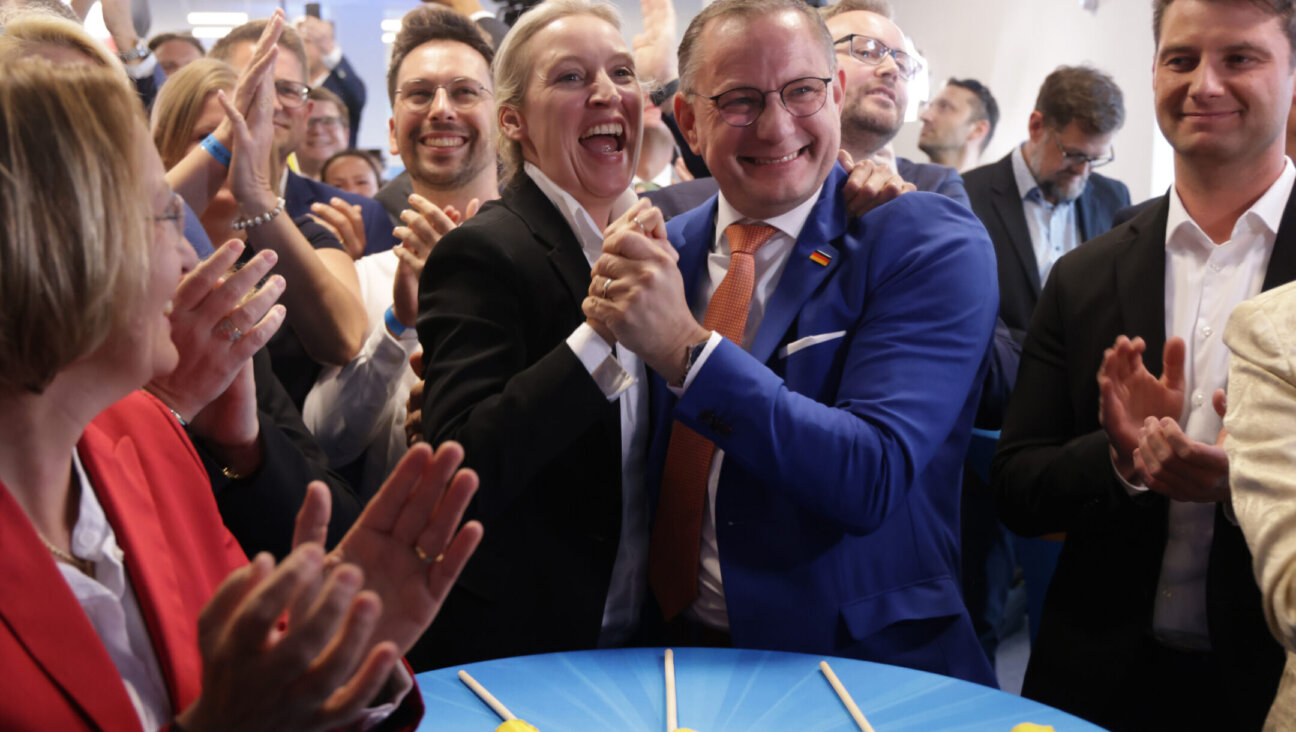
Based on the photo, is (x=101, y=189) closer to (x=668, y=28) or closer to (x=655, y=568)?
(x=655, y=568)

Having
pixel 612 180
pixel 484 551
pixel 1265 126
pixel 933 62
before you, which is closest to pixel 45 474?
pixel 484 551

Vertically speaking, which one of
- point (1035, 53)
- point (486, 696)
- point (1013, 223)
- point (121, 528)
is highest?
point (1035, 53)

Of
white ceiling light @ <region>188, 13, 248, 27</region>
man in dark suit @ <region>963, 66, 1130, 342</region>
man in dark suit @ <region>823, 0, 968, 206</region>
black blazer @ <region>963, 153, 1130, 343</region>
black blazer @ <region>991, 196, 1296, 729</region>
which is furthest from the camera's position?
white ceiling light @ <region>188, 13, 248, 27</region>

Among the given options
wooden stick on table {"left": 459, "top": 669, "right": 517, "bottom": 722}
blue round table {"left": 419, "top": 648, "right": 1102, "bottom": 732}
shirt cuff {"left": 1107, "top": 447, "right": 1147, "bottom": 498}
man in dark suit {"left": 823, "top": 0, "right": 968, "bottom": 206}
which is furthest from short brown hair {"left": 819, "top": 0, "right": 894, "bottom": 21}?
wooden stick on table {"left": 459, "top": 669, "right": 517, "bottom": 722}

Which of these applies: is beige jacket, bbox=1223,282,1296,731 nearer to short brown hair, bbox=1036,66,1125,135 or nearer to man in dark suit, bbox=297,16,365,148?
short brown hair, bbox=1036,66,1125,135

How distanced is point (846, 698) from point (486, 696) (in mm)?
463

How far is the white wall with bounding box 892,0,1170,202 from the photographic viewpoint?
622 cm

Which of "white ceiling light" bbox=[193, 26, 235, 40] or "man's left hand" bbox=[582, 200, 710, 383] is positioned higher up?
"white ceiling light" bbox=[193, 26, 235, 40]

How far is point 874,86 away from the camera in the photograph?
3.10m

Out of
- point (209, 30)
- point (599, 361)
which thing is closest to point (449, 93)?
point (599, 361)

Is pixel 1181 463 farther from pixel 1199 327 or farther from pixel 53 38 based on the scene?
pixel 53 38

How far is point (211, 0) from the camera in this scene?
777 cm

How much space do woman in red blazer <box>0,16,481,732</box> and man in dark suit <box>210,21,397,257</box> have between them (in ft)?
6.82

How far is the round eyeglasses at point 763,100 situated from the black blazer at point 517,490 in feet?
1.37
